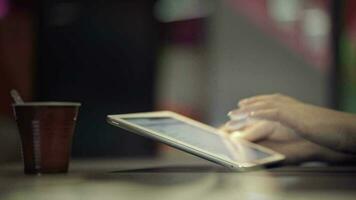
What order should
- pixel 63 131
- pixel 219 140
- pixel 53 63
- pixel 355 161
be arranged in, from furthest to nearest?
pixel 53 63, pixel 355 161, pixel 219 140, pixel 63 131

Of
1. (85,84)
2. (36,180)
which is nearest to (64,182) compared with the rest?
(36,180)

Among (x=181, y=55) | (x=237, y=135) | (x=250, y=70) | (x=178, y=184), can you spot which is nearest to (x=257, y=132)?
(x=237, y=135)

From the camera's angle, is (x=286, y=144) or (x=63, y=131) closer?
(x=63, y=131)

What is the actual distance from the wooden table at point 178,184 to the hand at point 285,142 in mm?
183

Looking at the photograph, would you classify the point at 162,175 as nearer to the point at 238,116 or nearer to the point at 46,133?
the point at 46,133

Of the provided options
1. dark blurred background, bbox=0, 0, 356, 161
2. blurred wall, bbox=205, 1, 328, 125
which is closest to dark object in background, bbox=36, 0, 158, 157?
dark blurred background, bbox=0, 0, 356, 161

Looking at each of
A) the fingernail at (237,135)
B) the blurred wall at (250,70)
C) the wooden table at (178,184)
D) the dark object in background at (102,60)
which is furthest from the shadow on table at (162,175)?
the blurred wall at (250,70)

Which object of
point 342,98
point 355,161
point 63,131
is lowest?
point 342,98

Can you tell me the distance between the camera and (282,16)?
10.8 ft

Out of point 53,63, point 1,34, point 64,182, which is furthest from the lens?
point 1,34

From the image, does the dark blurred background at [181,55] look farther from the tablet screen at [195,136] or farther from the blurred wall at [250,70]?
the tablet screen at [195,136]

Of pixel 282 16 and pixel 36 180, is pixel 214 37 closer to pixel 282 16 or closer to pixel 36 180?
pixel 282 16

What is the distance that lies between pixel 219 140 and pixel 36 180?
0.31m

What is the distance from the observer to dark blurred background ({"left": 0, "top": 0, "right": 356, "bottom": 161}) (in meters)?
3.18
